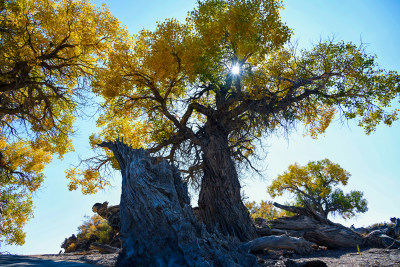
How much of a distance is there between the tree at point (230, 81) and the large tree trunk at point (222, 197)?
0.03m

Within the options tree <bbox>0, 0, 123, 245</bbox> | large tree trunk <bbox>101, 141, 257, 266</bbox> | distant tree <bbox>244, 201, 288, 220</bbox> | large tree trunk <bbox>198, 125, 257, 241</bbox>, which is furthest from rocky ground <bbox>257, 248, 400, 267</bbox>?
distant tree <bbox>244, 201, 288, 220</bbox>

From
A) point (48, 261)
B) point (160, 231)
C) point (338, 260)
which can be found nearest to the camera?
point (160, 231)

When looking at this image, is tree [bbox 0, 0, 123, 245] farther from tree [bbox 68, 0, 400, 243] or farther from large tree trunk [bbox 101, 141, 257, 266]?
large tree trunk [bbox 101, 141, 257, 266]

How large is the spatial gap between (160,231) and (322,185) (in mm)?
22723

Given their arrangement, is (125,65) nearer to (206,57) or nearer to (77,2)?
(206,57)

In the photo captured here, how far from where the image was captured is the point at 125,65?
414 inches

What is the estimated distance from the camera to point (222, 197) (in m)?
8.87

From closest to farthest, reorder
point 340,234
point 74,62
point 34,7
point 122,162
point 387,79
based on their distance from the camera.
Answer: point 122,162
point 340,234
point 387,79
point 34,7
point 74,62

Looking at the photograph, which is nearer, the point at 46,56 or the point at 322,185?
the point at 46,56

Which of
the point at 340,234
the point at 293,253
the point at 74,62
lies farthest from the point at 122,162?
the point at 74,62

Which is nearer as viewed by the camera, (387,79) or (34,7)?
(387,79)

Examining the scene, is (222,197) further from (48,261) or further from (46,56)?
(46,56)

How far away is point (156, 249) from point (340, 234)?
6.93 metres

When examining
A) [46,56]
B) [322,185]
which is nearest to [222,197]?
[46,56]
